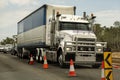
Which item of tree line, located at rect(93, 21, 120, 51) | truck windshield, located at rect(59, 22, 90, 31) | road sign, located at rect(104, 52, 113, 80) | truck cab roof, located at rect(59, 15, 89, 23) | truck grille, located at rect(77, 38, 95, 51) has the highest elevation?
tree line, located at rect(93, 21, 120, 51)

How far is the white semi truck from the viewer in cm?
2147

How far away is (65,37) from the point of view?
2248 cm

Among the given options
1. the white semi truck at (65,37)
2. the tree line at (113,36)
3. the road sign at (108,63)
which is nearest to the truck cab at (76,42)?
the white semi truck at (65,37)

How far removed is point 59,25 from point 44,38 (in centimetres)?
361

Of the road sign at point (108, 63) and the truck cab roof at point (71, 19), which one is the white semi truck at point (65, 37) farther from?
the road sign at point (108, 63)

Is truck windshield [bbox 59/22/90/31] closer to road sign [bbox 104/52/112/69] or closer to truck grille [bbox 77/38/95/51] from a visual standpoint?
truck grille [bbox 77/38/95/51]

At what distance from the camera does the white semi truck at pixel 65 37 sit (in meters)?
21.5

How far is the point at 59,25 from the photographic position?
2328 centimetres

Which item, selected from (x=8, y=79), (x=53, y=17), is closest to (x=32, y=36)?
(x=53, y=17)

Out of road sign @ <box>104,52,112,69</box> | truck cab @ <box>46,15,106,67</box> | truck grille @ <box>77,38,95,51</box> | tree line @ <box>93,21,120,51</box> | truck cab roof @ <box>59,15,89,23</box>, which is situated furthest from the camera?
tree line @ <box>93,21,120,51</box>

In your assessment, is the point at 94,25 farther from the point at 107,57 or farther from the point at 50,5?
the point at 107,57

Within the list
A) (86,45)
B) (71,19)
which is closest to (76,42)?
(86,45)

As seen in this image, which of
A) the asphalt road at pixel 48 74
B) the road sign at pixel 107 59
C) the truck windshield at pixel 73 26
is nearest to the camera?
the road sign at pixel 107 59

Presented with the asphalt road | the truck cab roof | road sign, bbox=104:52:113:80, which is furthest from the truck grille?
road sign, bbox=104:52:113:80
